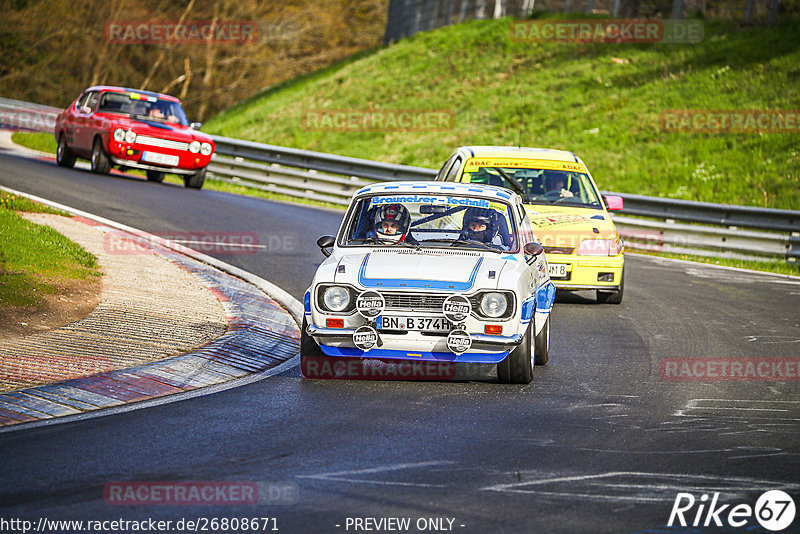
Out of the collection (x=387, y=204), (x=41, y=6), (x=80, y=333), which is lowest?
(x=80, y=333)

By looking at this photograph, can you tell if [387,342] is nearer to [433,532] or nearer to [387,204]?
[387,204]

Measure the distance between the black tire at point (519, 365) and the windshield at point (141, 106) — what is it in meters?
15.2

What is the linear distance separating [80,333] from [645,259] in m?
11.8

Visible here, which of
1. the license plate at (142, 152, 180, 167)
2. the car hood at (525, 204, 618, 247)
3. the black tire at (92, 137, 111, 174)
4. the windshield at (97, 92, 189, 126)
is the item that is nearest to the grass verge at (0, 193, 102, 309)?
the car hood at (525, 204, 618, 247)

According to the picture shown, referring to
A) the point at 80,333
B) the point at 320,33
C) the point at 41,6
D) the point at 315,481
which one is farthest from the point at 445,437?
the point at 320,33

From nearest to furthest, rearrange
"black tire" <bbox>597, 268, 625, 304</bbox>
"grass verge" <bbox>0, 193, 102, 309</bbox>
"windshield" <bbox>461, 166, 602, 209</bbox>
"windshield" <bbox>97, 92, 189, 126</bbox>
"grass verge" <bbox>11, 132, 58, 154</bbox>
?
"grass verge" <bbox>0, 193, 102, 309</bbox> < "black tire" <bbox>597, 268, 625, 304</bbox> < "windshield" <bbox>461, 166, 602, 209</bbox> < "windshield" <bbox>97, 92, 189, 126</bbox> < "grass verge" <bbox>11, 132, 58, 154</bbox>

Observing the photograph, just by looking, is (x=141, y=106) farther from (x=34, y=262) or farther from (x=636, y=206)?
(x=34, y=262)

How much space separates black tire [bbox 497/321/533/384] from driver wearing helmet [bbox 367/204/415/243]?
1.36m

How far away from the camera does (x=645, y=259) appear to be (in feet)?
61.3

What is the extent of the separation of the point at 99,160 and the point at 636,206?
10.5 meters

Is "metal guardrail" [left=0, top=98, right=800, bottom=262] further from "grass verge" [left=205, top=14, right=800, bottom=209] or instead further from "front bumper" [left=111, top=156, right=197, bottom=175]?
"front bumper" [left=111, top=156, right=197, bottom=175]

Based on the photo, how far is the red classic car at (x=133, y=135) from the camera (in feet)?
69.8

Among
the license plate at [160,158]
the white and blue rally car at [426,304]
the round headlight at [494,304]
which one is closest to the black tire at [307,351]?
the white and blue rally car at [426,304]

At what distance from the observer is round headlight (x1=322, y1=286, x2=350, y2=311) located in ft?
27.4
